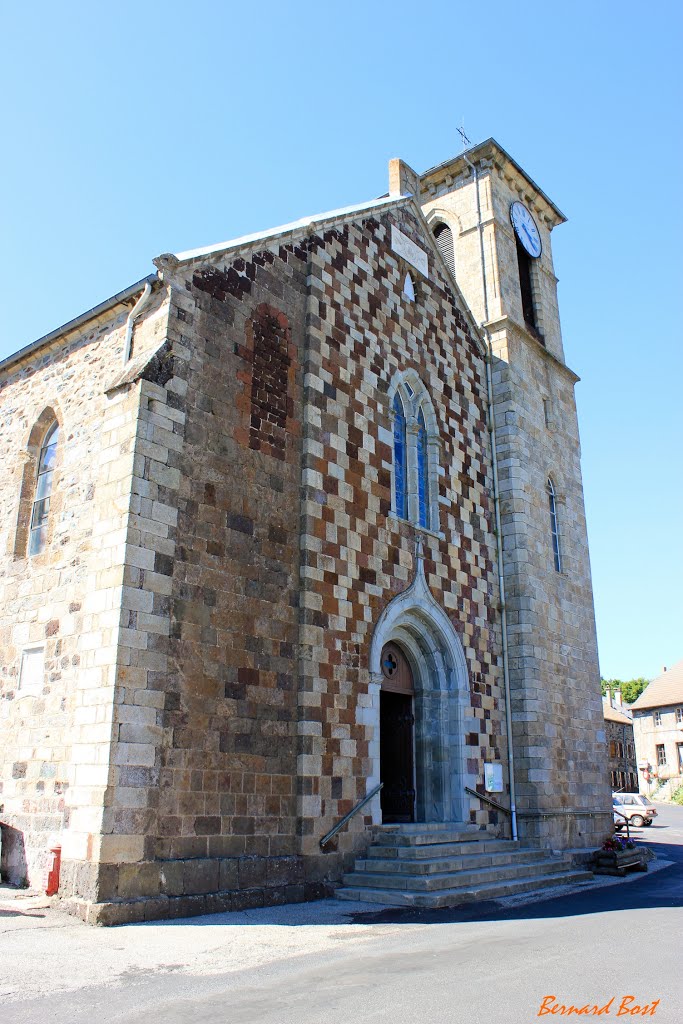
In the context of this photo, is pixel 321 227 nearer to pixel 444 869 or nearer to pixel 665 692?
pixel 444 869

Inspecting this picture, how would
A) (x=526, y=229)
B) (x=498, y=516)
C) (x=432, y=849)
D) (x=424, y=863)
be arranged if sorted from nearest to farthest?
(x=424, y=863), (x=432, y=849), (x=498, y=516), (x=526, y=229)

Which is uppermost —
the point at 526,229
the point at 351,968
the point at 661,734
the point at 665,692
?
the point at 526,229

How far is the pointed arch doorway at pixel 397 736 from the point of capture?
14.5 meters

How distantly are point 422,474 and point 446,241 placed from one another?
28.4 ft

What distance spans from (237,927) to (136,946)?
1445 millimetres

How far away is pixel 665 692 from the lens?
57406mm

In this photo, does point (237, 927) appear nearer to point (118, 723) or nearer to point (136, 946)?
point (136, 946)

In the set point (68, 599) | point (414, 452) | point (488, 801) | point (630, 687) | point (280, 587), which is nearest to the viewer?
point (68, 599)

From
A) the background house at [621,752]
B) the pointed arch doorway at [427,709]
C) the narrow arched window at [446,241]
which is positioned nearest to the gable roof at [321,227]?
the narrow arched window at [446,241]

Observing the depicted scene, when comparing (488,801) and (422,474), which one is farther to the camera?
(422,474)

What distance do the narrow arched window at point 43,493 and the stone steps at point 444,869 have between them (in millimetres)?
A: 6426

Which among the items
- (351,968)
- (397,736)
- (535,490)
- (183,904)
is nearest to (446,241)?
(535,490)

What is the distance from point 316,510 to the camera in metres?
12.5

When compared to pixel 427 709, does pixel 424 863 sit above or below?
below
